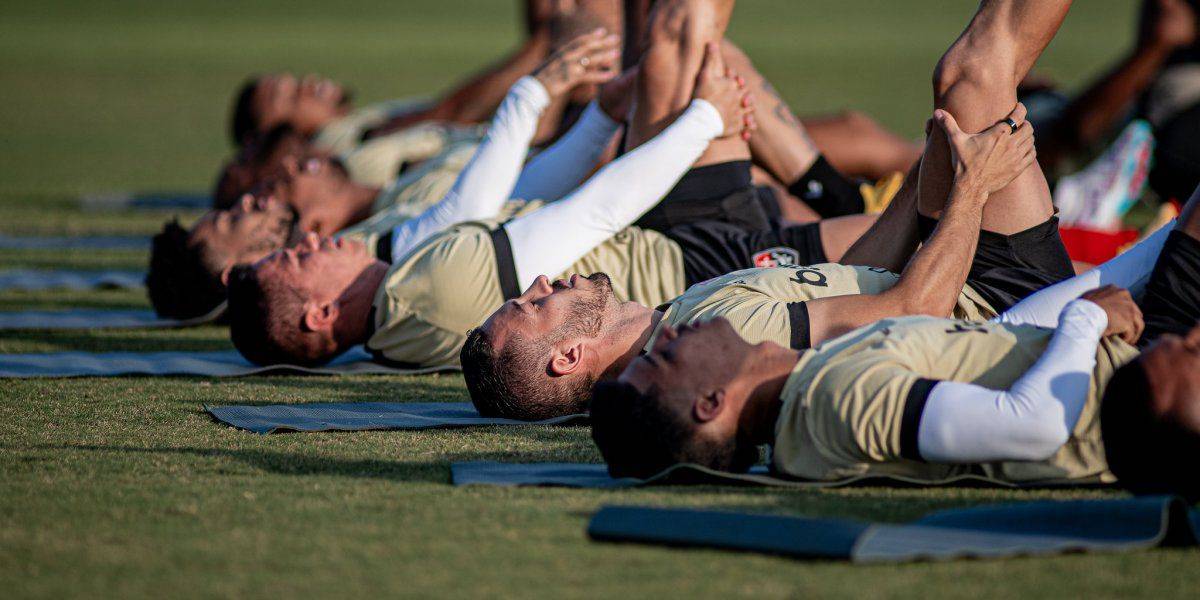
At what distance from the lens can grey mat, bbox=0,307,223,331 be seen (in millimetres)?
7266

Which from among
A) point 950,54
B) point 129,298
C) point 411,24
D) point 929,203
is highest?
point 950,54

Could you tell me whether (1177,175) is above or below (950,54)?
below

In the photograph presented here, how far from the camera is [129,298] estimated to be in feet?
27.7

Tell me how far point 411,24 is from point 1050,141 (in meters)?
44.2

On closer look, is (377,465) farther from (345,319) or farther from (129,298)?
(129,298)

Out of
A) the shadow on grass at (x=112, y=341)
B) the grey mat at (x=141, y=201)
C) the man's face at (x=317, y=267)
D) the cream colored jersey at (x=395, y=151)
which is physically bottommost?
the grey mat at (x=141, y=201)

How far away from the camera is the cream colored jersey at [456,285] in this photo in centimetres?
564

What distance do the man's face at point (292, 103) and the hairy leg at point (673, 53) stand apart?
658 centimetres

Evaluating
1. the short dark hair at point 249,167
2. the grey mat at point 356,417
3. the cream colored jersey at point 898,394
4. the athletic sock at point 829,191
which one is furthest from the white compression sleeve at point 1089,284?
the short dark hair at point 249,167

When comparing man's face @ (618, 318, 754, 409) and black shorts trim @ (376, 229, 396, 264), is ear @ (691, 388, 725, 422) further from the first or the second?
black shorts trim @ (376, 229, 396, 264)

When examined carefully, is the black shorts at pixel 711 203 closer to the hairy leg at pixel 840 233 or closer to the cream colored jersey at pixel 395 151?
the hairy leg at pixel 840 233

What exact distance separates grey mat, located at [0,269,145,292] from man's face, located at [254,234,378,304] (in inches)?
128

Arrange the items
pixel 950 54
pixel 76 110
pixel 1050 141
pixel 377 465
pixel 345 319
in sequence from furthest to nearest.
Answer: pixel 76 110
pixel 1050 141
pixel 345 319
pixel 950 54
pixel 377 465

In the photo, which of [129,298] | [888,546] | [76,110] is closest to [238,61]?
[76,110]
